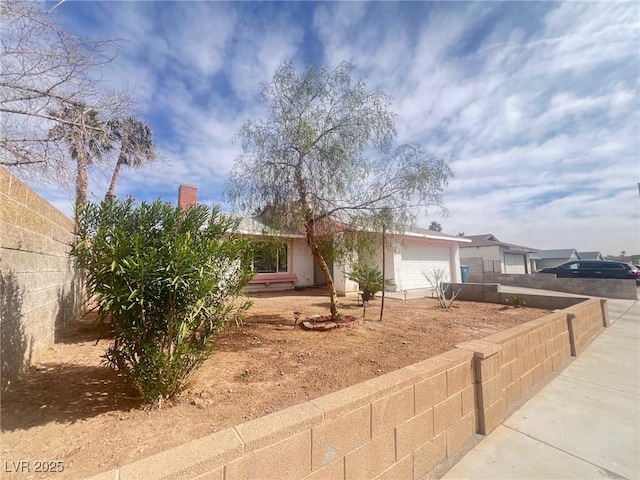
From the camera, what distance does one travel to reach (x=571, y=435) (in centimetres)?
274

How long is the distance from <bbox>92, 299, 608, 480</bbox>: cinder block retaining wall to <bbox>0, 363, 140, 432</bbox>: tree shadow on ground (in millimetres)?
2032

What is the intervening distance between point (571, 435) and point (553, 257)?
41611 mm

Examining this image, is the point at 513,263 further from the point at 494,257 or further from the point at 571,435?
the point at 571,435

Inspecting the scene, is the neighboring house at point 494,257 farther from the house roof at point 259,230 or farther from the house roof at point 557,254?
the house roof at point 259,230

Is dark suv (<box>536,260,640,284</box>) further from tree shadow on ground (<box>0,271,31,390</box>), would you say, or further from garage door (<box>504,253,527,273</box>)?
tree shadow on ground (<box>0,271,31,390</box>)

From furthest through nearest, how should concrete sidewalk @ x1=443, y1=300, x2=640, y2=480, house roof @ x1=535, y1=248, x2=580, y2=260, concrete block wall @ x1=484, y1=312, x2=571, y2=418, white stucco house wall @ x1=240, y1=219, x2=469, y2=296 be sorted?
house roof @ x1=535, y1=248, x2=580, y2=260
white stucco house wall @ x1=240, y1=219, x2=469, y2=296
concrete block wall @ x1=484, y1=312, x2=571, y2=418
concrete sidewalk @ x1=443, y1=300, x2=640, y2=480

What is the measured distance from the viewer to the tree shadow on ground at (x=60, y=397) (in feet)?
8.20

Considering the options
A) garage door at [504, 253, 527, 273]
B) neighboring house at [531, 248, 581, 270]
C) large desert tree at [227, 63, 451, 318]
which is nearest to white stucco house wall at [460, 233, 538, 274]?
garage door at [504, 253, 527, 273]

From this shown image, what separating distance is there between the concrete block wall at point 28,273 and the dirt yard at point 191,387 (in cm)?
32

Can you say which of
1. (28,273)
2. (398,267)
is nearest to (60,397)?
(28,273)

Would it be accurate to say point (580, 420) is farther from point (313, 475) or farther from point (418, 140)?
point (418, 140)

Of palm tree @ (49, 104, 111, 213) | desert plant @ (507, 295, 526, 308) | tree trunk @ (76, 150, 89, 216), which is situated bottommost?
desert plant @ (507, 295, 526, 308)

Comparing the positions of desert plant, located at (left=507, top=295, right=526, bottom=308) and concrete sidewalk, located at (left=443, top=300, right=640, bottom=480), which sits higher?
desert plant, located at (left=507, top=295, right=526, bottom=308)

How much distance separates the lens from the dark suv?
14758 mm
